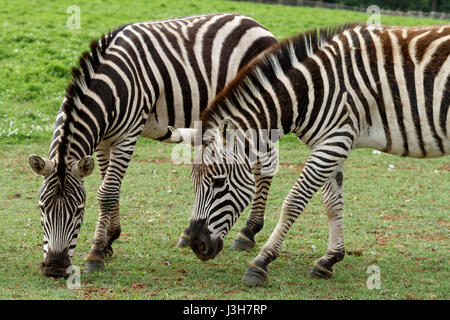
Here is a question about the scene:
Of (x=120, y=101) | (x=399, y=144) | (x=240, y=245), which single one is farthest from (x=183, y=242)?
(x=399, y=144)

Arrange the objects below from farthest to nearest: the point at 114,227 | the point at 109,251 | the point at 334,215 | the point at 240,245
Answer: the point at 240,245 < the point at 114,227 < the point at 109,251 < the point at 334,215

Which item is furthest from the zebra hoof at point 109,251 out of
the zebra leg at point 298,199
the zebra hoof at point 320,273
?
the zebra hoof at point 320,273

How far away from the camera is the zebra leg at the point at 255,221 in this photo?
26.6ft

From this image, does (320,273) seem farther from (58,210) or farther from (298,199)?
(58,210)

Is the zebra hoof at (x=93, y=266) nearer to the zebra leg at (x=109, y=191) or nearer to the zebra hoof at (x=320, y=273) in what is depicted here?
the zebra leg at (x=109, y=191)

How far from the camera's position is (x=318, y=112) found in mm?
6434

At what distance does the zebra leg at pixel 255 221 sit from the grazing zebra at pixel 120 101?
1.36 metres

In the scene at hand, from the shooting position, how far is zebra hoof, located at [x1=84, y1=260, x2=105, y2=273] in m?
6.95

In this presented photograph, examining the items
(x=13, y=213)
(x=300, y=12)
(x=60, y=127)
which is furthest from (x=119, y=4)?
(x=60, y=127)

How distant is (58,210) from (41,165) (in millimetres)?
492

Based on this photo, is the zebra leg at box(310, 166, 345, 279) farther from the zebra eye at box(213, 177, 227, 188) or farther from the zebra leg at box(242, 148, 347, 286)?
the zebra eye at box(213, 177, 227, 188)

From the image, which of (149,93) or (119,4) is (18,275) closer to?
(149,93)

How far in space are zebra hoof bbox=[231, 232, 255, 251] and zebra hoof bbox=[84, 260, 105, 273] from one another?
187 cm

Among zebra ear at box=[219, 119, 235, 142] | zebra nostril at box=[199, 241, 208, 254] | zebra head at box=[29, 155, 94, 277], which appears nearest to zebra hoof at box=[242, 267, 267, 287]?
zebra nostril at box=[199, 241, 208, 254]
